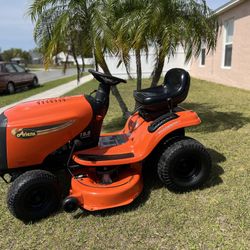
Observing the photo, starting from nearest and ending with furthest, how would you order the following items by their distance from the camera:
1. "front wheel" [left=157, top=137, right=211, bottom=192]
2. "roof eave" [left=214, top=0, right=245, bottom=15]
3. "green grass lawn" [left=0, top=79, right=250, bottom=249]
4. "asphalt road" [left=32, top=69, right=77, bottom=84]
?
1. "green grass lawn" [left=0, top=79, right=250, bottom=249]
2. "front wheel" [left=157, top=137, right=211, bottom=192]
3. "roof eave" [left=214, top=0, right=245, bottom=15]
4. "asphalt road" [left=32, top=69, right=77, bottom=84]

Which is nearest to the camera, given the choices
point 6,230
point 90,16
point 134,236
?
point 134,236

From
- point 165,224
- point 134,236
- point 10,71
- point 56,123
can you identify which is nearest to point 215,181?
point 165,224

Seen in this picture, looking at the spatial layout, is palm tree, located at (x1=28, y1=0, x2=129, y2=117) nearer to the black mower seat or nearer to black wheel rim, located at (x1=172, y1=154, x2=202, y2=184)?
the black mower seat

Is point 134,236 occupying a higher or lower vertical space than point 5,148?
lower

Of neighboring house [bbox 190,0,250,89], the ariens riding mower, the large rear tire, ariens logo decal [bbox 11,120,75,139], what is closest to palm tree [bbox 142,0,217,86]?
the ariens riding mower

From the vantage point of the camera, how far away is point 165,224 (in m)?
2.84

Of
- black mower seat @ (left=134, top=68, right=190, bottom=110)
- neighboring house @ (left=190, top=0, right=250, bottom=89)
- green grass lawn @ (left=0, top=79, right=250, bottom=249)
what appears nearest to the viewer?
green grass lawn @ (left=0, top=79, right=250, bottom=249)

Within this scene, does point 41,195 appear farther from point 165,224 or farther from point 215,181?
point 215,181

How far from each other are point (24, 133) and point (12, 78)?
12.3 m

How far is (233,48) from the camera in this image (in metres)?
12.0

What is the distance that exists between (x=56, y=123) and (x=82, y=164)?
1.60 ft

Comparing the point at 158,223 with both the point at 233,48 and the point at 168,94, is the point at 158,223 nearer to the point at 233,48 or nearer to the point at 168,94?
the point at 168,94

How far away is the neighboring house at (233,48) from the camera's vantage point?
11062 mm

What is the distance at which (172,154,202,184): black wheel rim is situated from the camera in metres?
3.30
